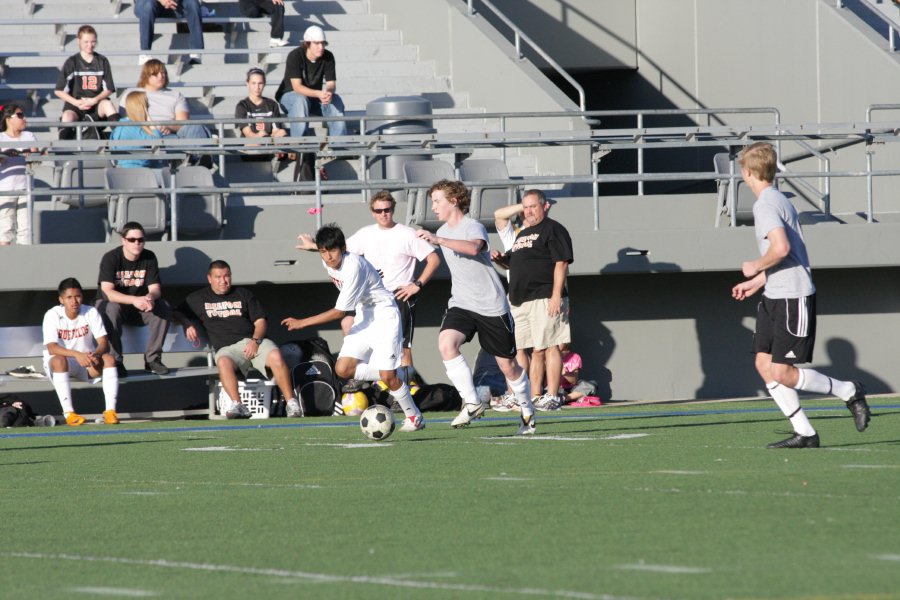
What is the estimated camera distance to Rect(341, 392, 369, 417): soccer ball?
14555 mm

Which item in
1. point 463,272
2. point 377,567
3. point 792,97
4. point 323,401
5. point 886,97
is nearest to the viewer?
point 377,567

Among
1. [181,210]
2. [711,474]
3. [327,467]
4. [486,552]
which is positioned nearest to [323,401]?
[181,210]

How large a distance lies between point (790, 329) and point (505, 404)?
617 centimetres

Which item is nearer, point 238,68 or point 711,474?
point 711,474

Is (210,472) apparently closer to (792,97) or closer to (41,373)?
(41,373)

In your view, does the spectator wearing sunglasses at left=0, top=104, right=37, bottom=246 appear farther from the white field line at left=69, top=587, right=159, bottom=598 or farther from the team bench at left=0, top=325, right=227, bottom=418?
the white field line at left=69, top=587, right=159, bottom=598

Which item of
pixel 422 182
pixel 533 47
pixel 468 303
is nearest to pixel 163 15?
pixel 533 47

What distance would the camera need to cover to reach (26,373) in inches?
584

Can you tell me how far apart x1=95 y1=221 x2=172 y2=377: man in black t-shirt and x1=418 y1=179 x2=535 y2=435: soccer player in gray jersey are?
464 cm

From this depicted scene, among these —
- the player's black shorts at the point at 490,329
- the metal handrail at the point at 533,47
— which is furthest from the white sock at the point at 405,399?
the metal handrail at the point at 533,47

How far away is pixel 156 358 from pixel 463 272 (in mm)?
5107

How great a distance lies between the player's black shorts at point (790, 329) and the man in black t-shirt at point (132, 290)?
25.2 ft

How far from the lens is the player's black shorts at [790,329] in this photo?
8.43 m

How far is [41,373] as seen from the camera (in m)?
15.2
